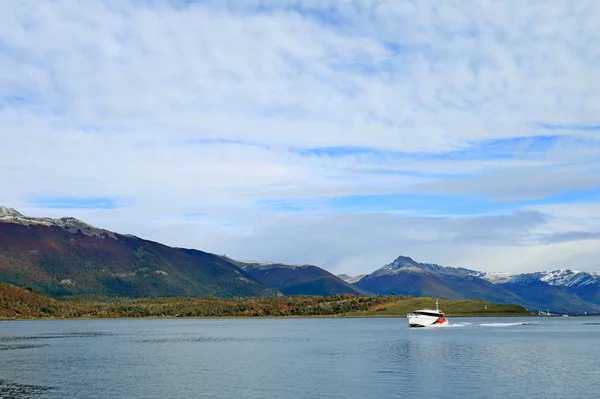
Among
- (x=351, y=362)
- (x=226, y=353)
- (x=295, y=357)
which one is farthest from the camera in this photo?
(x=226, y=353)

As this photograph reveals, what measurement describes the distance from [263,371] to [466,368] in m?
36.2

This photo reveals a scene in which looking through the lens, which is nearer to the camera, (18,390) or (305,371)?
(18,390)

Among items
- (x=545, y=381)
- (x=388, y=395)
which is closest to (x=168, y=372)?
(x=388, y=395)

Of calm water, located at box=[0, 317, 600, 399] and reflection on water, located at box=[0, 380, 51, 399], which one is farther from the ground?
calm water, located at box=[0, 317, 600, 399]

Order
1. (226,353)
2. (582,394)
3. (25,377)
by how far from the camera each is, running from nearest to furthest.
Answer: (582,394) → (25,377) → (226,353)

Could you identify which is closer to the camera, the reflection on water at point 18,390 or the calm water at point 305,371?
the reflection on water at point 18,390

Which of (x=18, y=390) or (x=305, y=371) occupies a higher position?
(x=305, y=371)

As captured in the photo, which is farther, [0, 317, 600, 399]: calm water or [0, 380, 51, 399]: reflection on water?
[0, 317, 600, 399]: calm water

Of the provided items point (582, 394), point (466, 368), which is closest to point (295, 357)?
point (466, 368)

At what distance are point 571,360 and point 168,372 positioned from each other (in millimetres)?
79620

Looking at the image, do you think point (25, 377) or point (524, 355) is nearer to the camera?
point (25, 377)

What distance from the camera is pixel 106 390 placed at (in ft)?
324

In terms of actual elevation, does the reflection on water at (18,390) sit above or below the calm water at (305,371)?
below

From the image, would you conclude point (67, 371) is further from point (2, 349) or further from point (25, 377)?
point (2, 349)
